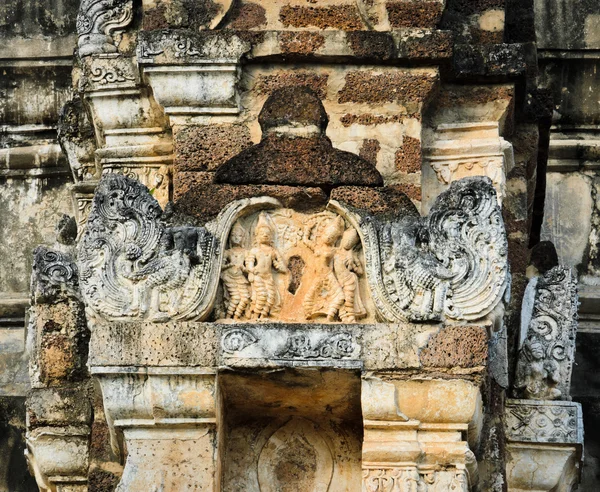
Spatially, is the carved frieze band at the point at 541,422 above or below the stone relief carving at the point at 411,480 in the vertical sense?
above

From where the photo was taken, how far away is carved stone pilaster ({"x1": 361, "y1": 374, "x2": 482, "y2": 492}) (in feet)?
37.8

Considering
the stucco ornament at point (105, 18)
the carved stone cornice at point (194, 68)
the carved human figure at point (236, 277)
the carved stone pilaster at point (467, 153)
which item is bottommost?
the carved human figure at point (236, 277)

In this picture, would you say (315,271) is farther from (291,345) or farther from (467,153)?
(467,153)

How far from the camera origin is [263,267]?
11.9m

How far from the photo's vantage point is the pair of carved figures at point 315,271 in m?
11.8

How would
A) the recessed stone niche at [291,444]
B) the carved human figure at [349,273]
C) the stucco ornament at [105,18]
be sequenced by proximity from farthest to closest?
the stucco ornament at [105,18] → the recessed stone niche at [291,444] → the carved human figure at [349,273]

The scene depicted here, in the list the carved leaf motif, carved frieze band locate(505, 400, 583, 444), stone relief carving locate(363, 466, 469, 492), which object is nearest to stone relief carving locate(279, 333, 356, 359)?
stone relief carving locate(363, 466, 469, 492)

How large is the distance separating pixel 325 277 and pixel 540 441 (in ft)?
6.48

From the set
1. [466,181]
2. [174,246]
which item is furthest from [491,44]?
[174,246]

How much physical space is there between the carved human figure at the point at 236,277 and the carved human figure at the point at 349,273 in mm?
458

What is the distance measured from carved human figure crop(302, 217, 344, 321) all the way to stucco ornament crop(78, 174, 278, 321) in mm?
468

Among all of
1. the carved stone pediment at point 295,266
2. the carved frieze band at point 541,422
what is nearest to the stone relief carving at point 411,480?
the carved stone pediment at point 295,266

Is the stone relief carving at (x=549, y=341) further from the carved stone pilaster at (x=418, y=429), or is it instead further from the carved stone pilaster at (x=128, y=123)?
the carved stone pilaster at (x=128, y=123)

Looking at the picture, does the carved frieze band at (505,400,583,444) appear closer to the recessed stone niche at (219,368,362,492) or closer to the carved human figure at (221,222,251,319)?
the recessed stone niche at (219,368,362,492)
